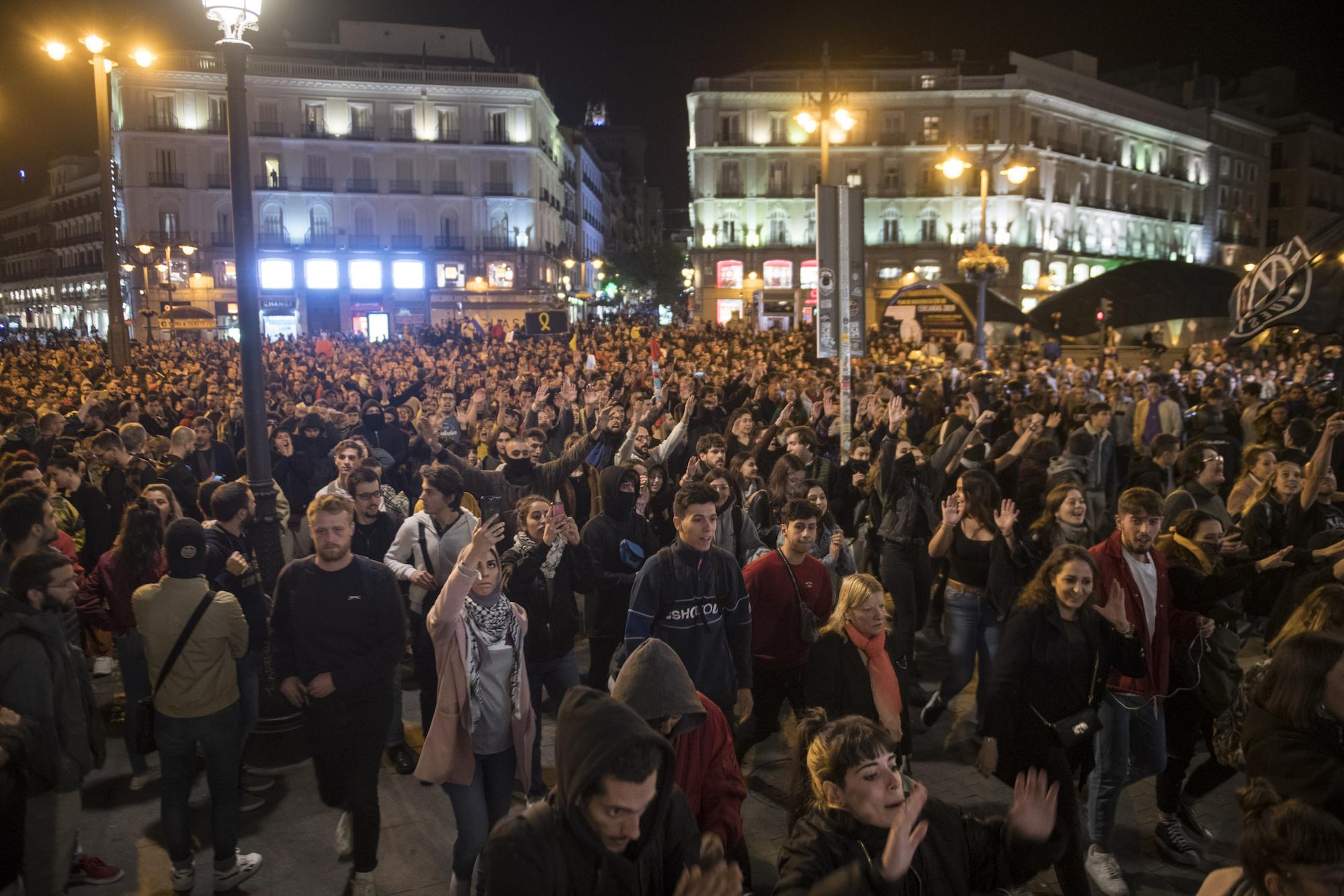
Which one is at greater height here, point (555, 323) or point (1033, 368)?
point (555, 323)

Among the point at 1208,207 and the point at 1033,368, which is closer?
the point at 1033,368

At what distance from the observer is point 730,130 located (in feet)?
173

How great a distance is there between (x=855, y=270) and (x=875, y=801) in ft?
24.3

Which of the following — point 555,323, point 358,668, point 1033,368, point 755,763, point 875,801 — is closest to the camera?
point 875,801

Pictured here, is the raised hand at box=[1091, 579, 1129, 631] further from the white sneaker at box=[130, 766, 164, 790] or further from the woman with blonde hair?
the white sneaker at box=[130, 766, 164, 790]

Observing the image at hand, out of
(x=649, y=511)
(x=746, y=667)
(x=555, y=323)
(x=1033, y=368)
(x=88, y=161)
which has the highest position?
(x=88, y=161)

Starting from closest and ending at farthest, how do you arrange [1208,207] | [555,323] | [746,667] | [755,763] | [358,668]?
[358,668], [746,667], [755,763], [555,323], [1208,207]

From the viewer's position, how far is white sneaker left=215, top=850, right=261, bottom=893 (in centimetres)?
392

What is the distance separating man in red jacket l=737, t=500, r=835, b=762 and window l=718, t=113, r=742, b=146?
2031 inches

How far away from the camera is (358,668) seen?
3.86 metres

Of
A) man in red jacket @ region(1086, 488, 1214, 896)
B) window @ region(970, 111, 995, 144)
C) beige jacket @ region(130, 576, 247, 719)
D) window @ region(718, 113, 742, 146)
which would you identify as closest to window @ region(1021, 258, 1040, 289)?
window @ region(970, 111, 995, 144)

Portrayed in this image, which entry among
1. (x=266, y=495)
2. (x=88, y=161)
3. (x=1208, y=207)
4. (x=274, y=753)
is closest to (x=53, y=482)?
(x=266, y=495)

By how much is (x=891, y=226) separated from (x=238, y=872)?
179ft

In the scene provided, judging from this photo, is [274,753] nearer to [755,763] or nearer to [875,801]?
[755,763]
